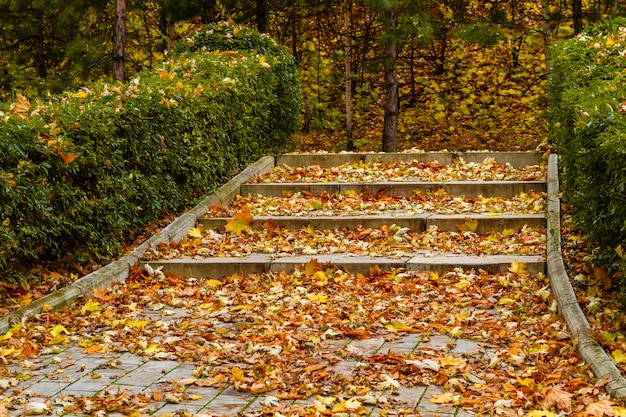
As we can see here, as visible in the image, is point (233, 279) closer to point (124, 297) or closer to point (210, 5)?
point (124, 297)

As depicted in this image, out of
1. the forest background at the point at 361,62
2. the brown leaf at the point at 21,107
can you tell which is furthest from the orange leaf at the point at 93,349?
the forest background at the point at 361,62

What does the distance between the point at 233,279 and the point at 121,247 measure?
1.29 metres

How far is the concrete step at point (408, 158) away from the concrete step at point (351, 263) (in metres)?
3.50

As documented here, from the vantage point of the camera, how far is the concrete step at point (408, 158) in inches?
399

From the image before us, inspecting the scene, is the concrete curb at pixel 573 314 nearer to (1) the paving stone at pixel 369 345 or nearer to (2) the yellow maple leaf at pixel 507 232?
(2) the yellow maple leaf at pixel 507 232

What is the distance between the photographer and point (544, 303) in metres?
5.73

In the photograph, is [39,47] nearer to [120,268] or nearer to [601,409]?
[120,268]

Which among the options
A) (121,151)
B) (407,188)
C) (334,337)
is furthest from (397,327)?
(407,188)

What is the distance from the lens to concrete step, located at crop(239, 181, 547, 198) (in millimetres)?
8789

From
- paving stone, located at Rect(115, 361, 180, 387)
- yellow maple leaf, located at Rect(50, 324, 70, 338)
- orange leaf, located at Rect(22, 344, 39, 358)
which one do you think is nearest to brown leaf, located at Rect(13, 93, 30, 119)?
yellow maple leaf, located at Rect(50, 324, 70, 338)

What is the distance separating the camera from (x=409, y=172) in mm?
9781

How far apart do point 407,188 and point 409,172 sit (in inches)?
33.0

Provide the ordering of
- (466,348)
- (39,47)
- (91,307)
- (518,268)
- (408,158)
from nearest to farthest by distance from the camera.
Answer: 1. (466,348)
2. (91,307)
3. (518,268)
4. (408,158)
5. (39,47)

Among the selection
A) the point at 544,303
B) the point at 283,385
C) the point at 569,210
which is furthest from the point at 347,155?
the point at 283,385
